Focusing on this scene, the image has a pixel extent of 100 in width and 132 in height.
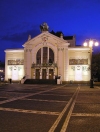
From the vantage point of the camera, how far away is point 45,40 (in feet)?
219

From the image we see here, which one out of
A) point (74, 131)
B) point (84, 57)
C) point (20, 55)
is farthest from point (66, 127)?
point (20, 55)

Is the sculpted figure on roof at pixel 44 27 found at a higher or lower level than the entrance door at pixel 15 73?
higher

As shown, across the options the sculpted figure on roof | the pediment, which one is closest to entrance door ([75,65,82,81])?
the pediment

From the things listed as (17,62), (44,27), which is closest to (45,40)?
(44,27)

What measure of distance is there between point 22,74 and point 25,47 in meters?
8.12

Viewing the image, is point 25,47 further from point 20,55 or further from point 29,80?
point 29,80

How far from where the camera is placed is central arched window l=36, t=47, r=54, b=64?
66.7 metres

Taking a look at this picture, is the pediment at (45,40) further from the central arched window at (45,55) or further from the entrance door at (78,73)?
the entrance door at (78,73)

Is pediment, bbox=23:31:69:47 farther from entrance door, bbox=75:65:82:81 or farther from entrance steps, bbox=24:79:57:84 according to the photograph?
entrance steps, bbox=24:79:57:84

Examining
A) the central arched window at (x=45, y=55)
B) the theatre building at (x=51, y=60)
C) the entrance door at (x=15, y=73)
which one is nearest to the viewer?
the theatre building at (x=51, y=60)

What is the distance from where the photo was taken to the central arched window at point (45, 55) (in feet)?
219

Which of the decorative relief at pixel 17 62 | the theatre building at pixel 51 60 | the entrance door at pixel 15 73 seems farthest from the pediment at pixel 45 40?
the entrance door at pixel 15 73

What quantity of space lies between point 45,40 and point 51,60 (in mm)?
6086

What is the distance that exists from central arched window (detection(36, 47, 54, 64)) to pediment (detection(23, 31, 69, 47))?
88.1 inches
